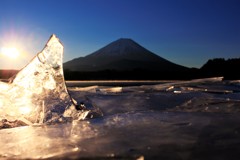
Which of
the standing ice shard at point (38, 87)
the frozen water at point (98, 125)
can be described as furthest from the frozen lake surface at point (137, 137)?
the standing ice shard at point (38, 87)

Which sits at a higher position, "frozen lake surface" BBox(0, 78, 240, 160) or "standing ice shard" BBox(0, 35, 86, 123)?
"standing ice shard" BBox(0, 35, 86, 123)

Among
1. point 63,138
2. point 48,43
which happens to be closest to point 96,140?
point 63,138

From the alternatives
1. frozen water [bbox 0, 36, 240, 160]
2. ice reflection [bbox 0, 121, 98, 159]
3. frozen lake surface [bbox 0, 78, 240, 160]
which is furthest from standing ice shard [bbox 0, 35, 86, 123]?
ice reflection [bbox 0, 121, 98, 159]

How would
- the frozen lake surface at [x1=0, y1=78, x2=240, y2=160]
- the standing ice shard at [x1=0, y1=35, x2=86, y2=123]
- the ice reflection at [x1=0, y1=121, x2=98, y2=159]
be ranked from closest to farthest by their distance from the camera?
the frozen lake surface at [x1=0, y1=78, x2=240, y2=160]
the ice reflection at [x1=0, y1=121, x2=98, y2=159]
the standing ice shard at [x1=0, y1=35, x2=86, y2=123]

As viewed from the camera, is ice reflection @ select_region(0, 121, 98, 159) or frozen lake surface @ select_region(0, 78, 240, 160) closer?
frozen lake surface @ select_region(0, 78, 240, 160)

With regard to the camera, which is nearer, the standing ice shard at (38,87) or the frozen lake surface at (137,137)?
the frozen lake surface at (137,137)

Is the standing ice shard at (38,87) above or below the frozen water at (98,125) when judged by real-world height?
above

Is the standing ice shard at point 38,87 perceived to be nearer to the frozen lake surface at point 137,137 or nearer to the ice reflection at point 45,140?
Result: the frozen lake surface at point 137,137

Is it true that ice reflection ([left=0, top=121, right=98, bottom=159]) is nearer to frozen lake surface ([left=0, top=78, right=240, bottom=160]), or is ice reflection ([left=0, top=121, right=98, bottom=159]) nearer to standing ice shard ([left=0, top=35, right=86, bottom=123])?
frozen lake surface ([left=0, top=78, right=240, bottom=160])

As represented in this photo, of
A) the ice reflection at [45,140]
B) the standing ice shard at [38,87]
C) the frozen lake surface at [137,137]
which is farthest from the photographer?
the standing ice shard at [38,87]
